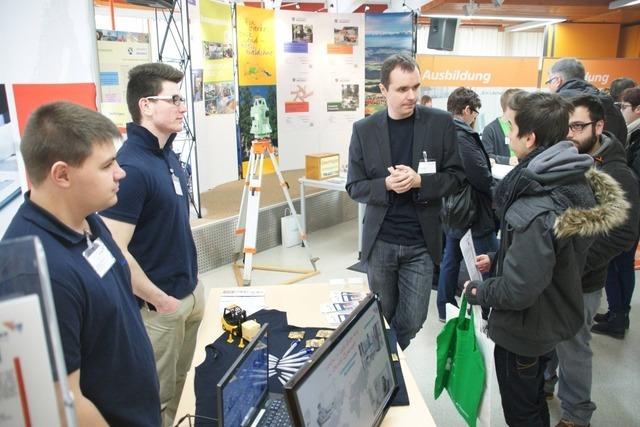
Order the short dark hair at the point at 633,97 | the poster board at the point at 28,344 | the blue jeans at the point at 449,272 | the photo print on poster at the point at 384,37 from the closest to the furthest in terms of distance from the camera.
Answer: the poster board at the point at 28,344 < the short dark hair at the point at 633,97 < the blue jeans at the point at 449,272 < the photo print on poster at the point at 384,37

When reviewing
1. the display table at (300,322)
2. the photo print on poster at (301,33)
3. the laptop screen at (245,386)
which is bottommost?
the display table at (300,322)

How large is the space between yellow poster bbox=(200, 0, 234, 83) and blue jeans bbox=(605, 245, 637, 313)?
3856mm

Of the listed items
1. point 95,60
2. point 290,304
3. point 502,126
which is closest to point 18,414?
point 290,304

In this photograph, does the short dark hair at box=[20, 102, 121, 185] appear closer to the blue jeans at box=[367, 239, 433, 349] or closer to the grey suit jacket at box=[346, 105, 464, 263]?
the grey suit jacket at box=[346, 105, 464, 263]

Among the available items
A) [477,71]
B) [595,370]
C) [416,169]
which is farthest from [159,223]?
[477,71]

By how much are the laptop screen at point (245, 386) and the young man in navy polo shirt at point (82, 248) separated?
10.3 inches

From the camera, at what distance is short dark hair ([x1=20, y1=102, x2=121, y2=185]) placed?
1.02 meters

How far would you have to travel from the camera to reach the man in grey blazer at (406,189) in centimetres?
231

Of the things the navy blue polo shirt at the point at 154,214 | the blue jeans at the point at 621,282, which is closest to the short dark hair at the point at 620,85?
the blue jeans at the point at 621,282

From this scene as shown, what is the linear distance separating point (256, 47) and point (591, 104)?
12.9 ft

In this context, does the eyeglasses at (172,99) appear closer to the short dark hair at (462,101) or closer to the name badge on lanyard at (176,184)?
the name badge on lanyard at (176,184)

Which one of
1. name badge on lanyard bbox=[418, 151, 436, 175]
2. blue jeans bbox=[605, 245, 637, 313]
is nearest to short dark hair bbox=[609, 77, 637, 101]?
blue jeans bbox=[605, 245, 637, 313]

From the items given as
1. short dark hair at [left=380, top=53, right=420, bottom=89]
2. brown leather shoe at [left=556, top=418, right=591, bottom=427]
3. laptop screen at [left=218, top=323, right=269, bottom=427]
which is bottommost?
brown leather shoe at [left=556, top=418, right=591, bottom=427]

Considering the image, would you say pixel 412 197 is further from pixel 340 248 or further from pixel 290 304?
pixel 340 248
